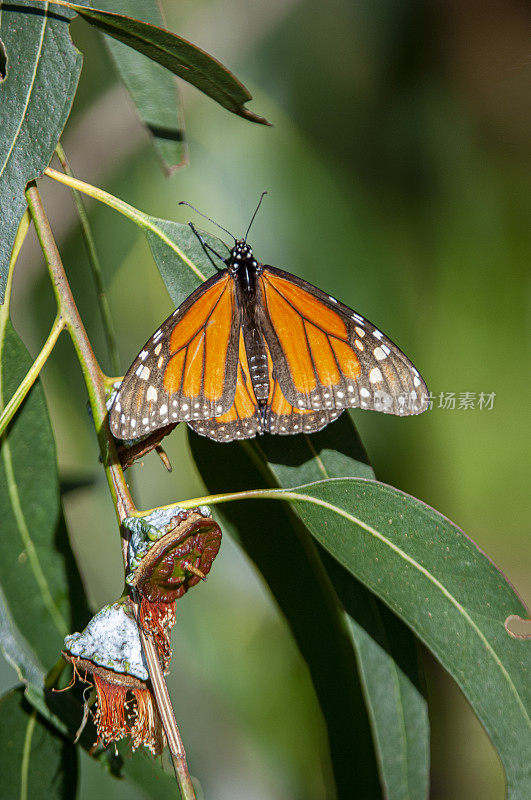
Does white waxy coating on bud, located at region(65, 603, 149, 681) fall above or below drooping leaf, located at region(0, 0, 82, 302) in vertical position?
below

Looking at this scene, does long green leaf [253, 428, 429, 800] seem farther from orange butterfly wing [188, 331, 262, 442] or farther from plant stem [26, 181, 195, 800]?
plant stem [26, 181, 195, 800]

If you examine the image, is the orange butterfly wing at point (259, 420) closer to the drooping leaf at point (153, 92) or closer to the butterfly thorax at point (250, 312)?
the butterfly thorax at point (250, 312)

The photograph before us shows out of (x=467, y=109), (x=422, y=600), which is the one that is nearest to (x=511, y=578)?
(x=422, y=600)

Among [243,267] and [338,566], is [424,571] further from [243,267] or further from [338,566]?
[243,267]

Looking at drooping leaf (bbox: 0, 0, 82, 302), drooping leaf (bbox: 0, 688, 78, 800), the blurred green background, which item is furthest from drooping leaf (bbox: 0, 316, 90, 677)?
the blurred green background

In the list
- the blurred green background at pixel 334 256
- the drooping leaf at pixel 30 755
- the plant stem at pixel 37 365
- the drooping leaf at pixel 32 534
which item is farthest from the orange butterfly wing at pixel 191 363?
the blurred green background at pixel 334 256

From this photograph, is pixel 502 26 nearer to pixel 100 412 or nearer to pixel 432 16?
pixel 432 16

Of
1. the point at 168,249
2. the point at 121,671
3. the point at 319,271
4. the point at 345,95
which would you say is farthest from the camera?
the point at 345,95
